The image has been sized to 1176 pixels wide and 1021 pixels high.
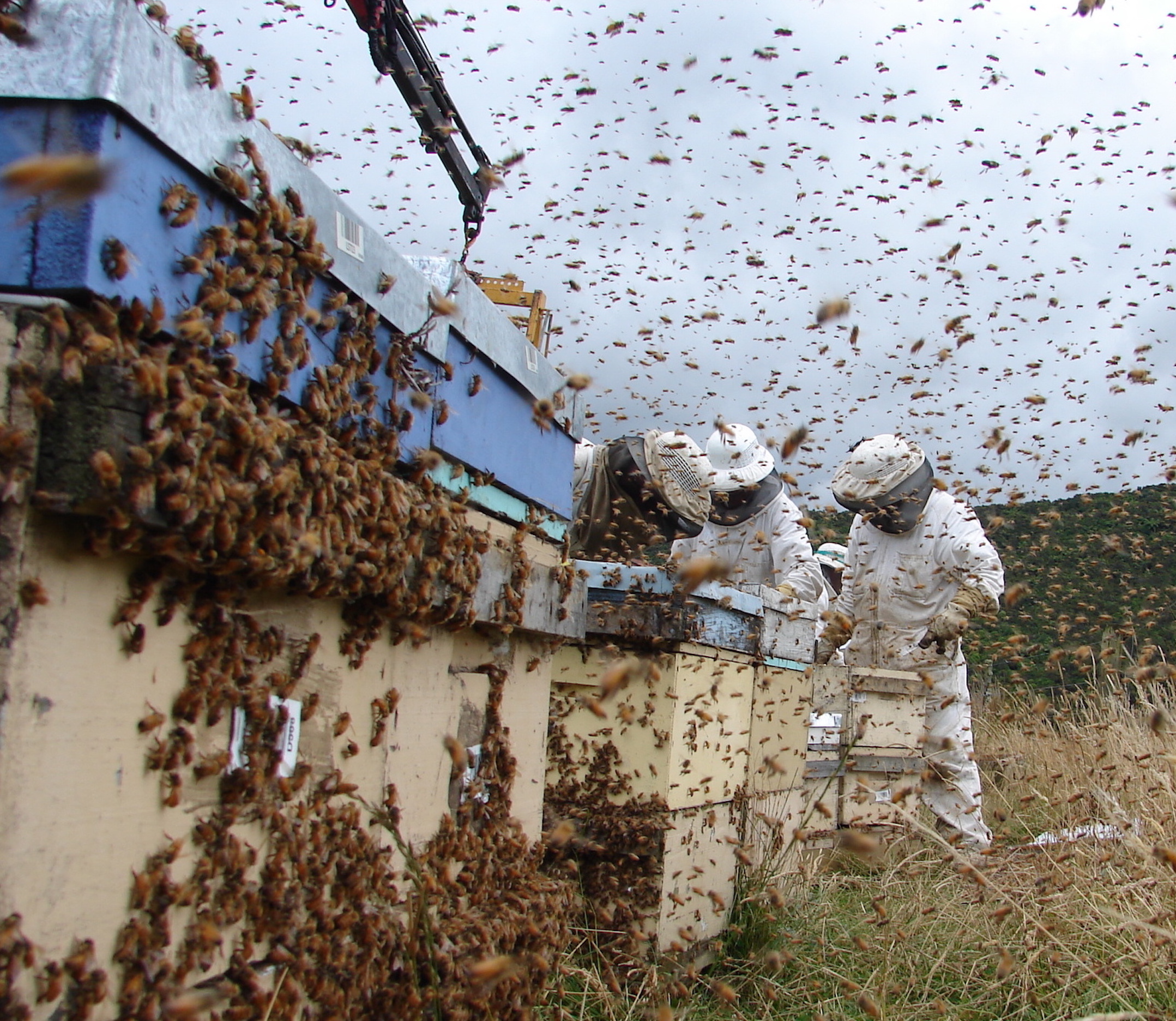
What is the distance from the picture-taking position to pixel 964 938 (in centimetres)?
426

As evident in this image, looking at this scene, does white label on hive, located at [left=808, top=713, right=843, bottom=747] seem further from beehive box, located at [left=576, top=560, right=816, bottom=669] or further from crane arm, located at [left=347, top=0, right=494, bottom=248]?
crane arm, located at [left=347, top=0, right=494, bottom=248]

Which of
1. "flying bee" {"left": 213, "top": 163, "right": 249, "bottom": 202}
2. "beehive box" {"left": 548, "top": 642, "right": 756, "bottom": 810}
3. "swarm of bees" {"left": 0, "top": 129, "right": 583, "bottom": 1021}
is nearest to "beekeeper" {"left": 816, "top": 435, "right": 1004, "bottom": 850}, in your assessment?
"beehive box" {"left": 548, "top": 642, "right": 756, "bottom": 810}

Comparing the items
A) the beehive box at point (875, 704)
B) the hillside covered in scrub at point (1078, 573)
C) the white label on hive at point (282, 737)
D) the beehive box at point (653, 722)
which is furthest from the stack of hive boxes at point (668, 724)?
the hillside covered in scrub at point (1078, 573)

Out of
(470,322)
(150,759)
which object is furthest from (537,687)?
(150,759)

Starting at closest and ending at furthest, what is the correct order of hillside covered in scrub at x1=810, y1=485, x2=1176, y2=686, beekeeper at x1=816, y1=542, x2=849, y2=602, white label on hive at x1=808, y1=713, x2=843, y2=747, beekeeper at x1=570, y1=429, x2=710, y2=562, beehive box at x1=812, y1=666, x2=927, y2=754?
white label on hive at x1=808, y1=713, x2=843, y2=747
beehive box at x1=812, y1=666, x2=927, y2=754
beekeeper at x1=570, y1=429, x2=710, y2=562
beekeeper at x1=816, y1=542, x2=849, y2=602
hillside covered in scrub at x1=810, y1=485, x2=1176, y2=686

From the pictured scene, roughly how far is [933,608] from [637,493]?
2706 millimetres

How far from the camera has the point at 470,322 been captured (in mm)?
2521

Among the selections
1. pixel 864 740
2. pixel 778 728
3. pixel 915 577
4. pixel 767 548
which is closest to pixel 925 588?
pixel 915 577

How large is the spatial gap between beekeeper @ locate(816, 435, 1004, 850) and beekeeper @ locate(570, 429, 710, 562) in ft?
4.84

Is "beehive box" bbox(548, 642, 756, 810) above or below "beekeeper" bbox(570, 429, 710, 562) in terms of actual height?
below

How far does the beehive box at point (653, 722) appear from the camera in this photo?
3.59 m

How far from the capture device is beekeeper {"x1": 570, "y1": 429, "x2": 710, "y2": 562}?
6.18m

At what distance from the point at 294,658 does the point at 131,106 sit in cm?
98

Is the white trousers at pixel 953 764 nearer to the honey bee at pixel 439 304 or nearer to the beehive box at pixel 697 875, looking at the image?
the beehive box at pixel 697 875
